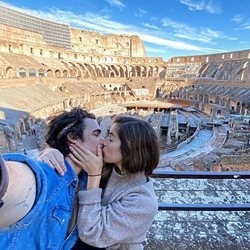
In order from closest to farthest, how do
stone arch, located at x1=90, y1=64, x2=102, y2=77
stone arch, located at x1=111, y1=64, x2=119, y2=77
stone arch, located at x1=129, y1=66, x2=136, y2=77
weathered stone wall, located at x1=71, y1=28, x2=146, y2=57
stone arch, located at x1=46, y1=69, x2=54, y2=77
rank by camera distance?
stone arch, located at x1=46, y1=69, x2=54, y2=77 → stone arch, located at x1=90, y1=64, x2=102, y2=77 → stone arch, located at x1=111, y1=64, x2=119, y2=77 → stone arch, located at x1=129, y1=66, x2=136, y2=77 → weathered stone wall, located at x1=71, y1=28, x2=146, y2=57

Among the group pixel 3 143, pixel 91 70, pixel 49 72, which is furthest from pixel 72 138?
pixel 91 70

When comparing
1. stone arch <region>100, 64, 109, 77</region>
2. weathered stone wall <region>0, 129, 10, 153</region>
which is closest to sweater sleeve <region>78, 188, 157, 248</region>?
→ weathered stone wall <region>0, 129, 10, 153</region>

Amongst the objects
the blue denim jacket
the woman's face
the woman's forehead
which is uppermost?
the woman's forehead

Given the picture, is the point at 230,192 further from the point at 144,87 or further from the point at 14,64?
the point at 144,87

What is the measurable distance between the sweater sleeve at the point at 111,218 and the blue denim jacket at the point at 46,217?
8 centimetres

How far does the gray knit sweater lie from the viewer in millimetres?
1159

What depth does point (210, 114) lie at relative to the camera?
2527 cm

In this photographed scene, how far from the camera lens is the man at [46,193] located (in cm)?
75

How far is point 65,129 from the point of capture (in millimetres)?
1365

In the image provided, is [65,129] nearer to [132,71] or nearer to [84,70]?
[84,70]

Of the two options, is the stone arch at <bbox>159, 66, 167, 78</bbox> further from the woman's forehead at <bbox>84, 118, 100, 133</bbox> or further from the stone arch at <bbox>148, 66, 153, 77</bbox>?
the woman's forehead at <bbox>84, 118, 100, 133</bbox>

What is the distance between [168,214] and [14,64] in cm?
2806

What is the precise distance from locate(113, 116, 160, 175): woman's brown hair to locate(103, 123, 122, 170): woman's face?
0.03 meters

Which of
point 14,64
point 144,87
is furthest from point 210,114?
point 14,64
